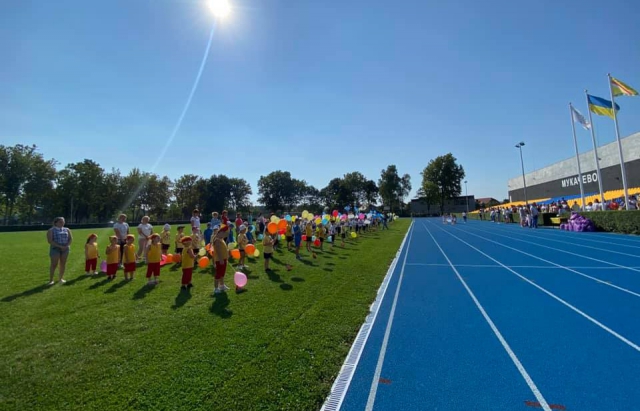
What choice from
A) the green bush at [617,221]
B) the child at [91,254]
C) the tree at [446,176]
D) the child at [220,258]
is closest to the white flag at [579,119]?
the green bush at [617,221]

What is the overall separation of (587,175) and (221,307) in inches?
1861

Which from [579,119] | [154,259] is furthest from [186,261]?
[579,119]

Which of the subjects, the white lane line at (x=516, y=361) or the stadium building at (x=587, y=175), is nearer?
the white lane line at (x=516, y=361)

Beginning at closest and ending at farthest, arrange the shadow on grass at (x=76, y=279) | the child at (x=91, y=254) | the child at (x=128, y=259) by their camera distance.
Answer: the shadow on grass at (x=76, y=279), the child at (x=128, y=259), the child at (x=91, y=254)

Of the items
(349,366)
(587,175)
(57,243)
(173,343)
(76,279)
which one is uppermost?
(587,175)

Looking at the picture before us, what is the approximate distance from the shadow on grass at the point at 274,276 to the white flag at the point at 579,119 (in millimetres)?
27351

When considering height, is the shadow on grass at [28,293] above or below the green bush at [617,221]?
below

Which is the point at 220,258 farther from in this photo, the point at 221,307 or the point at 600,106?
the point at 600,106

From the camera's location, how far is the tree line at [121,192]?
5378cm

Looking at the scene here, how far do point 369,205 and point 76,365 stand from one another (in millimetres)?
98598

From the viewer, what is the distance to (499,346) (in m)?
4.53

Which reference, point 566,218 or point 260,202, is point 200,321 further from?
point 260,202

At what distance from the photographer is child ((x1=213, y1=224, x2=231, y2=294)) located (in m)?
7.19

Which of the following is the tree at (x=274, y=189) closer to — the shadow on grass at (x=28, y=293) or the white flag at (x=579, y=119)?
the white flag at (x=579, y=119)
